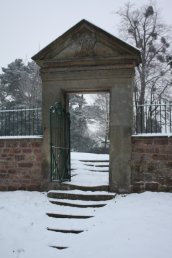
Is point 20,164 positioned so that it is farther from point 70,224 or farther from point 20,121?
point 20,121

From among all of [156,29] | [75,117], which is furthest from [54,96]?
[75,117]

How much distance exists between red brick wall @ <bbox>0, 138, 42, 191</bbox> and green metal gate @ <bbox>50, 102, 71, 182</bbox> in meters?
0.50

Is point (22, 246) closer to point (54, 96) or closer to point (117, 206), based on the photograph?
point (117, 206)

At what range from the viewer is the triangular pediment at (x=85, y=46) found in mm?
8250

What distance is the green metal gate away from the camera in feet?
27.5

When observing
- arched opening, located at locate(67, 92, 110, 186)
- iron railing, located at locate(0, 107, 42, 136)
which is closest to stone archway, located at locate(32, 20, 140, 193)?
iron railing, located at locate(0, 107, 42, 136)

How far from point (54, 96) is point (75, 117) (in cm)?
1860

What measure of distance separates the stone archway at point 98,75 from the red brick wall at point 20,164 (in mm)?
309

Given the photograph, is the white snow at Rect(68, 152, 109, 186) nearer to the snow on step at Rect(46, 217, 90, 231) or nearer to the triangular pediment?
the snow on step at Rect(46, 217, 90, 231)

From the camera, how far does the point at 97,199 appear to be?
769 cm

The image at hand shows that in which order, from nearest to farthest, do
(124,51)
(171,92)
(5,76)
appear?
(124,51)
(171,92)
(5,76)

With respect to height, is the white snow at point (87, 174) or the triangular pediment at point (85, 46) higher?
the triangular pediment at point (85, 46)

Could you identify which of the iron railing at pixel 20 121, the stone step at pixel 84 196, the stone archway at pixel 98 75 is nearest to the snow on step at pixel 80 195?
the stone step at pixel 84 196

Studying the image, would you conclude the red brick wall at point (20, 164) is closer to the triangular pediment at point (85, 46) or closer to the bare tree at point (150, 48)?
the triangular pediment at point (85, 46)
